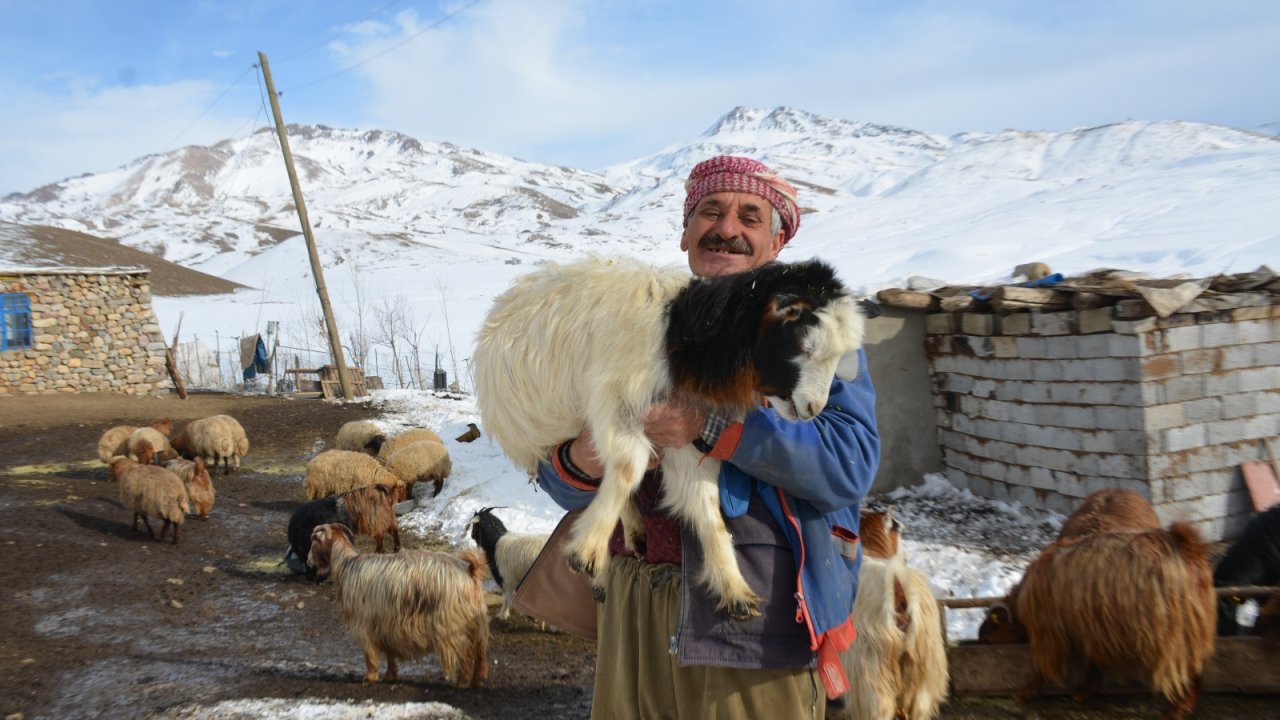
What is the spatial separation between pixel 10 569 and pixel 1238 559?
33.1 feet

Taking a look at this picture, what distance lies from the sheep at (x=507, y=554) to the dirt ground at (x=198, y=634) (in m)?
0.29

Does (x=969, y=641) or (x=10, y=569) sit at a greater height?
(x=10, y=569)

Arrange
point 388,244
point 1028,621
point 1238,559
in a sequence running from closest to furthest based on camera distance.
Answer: point 1028,621 < point 1238,559 < point 388,244

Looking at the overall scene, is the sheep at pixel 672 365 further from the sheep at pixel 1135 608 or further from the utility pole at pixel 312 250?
the utility pole at pixel 312 250

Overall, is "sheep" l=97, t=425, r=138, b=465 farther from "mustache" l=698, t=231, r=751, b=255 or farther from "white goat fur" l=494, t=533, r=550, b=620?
"mustache" l=698, t=231, r=751, b=255

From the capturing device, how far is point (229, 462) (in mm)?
11773

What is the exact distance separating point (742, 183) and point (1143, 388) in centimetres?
641

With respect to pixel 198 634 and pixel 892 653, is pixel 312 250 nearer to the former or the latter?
pixel 198 634

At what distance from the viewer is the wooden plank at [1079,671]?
14.3 feet

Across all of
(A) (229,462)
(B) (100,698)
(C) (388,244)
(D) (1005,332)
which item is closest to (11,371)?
(A) (229,462)

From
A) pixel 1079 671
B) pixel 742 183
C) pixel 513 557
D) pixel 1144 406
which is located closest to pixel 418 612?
pixel 513 557

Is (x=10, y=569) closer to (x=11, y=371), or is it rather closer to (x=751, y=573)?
(x=751, y=573)

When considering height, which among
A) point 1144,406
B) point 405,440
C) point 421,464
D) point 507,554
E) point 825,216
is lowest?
point 507,554

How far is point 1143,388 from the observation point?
694 centimetres
